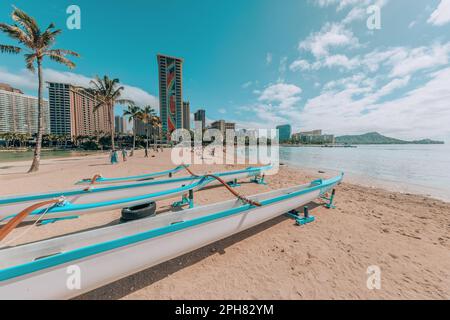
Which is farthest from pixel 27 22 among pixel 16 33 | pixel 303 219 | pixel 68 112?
pixel 68 112

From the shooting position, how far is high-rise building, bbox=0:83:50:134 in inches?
2692

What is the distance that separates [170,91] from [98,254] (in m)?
82.7

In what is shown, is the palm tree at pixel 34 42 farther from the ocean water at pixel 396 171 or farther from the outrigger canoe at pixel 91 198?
the ocean water at pixel 396 171

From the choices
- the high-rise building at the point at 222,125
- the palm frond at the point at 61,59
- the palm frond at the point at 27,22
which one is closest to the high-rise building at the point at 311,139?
the high-rise building at the point at 222,125

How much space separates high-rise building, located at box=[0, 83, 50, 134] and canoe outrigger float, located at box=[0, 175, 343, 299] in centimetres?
10000

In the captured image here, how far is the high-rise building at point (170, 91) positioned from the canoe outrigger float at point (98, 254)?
69.3 meters

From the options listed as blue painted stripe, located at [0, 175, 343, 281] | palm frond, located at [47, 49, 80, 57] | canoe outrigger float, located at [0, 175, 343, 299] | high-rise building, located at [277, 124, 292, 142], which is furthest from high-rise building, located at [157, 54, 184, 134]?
high-rise building, located at [277, 124, 292, 142]

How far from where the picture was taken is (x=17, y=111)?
2854 inches

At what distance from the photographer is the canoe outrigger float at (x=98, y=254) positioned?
1458 millimetres

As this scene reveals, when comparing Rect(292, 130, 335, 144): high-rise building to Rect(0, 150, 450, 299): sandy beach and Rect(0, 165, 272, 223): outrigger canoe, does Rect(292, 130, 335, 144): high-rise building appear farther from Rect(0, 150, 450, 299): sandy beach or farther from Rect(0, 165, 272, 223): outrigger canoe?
Rect(0, 165, 272, 223): outrigger canoe

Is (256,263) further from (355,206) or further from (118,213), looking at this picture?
(355,206)
